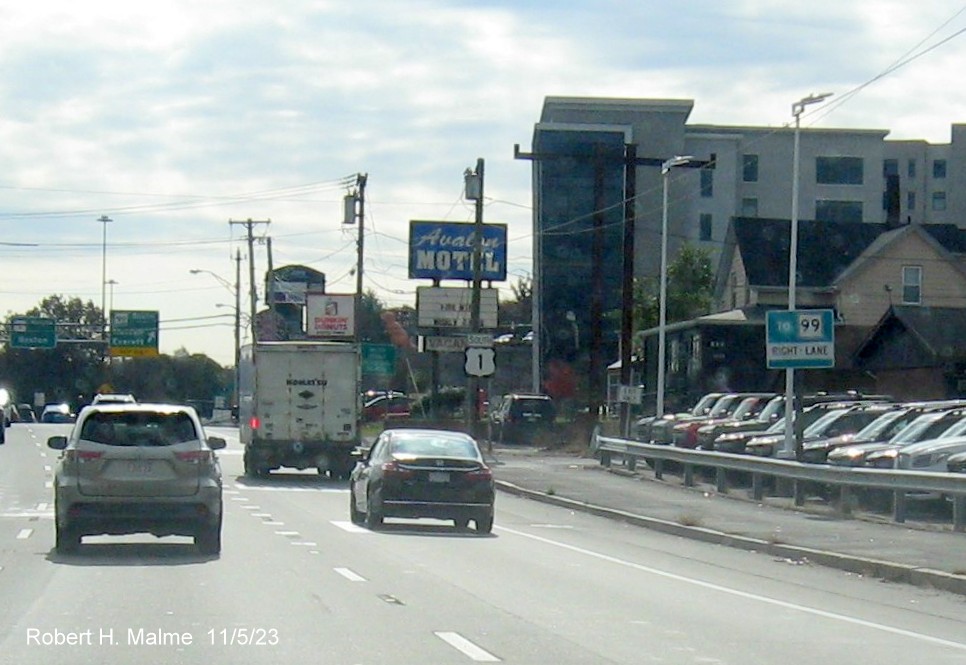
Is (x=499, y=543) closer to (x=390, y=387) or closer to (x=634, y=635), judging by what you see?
(x=634, y=635)

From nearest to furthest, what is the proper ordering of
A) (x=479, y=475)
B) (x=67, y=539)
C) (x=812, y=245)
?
(x=67, y=539) → (x=479, y=475) → (x=812, y=245)

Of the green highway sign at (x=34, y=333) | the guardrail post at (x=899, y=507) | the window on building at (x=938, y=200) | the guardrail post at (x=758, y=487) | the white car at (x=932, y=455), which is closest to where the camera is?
the guardrail post at (x=899, y=507)

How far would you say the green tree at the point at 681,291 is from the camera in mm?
79438

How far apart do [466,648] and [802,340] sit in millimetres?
17423

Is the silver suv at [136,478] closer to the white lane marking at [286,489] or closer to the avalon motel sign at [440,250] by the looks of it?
the white lane marking at [286,489]

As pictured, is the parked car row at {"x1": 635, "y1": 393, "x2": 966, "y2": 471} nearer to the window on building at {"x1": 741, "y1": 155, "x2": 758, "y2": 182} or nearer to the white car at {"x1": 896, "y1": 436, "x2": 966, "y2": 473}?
the white car at {"x1": 896, "y1": 436, "x2": 966, "y2": 473}

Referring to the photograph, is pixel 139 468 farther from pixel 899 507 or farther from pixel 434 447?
pixel 899 507

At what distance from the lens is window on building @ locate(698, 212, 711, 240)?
9288cm

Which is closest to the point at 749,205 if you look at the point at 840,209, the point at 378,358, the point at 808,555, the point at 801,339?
the point at 840,209

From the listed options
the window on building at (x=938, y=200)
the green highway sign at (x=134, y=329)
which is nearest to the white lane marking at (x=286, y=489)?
the green highway sign at (x=134, y=329)

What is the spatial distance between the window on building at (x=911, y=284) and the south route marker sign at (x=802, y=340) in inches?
1299

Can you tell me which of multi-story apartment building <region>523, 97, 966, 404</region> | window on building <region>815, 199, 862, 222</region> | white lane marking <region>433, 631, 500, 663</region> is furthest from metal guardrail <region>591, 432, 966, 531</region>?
window on building <region>815, 199, 862, 222</region>

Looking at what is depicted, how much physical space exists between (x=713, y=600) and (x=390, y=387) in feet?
321

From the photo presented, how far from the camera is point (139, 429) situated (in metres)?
17.2
